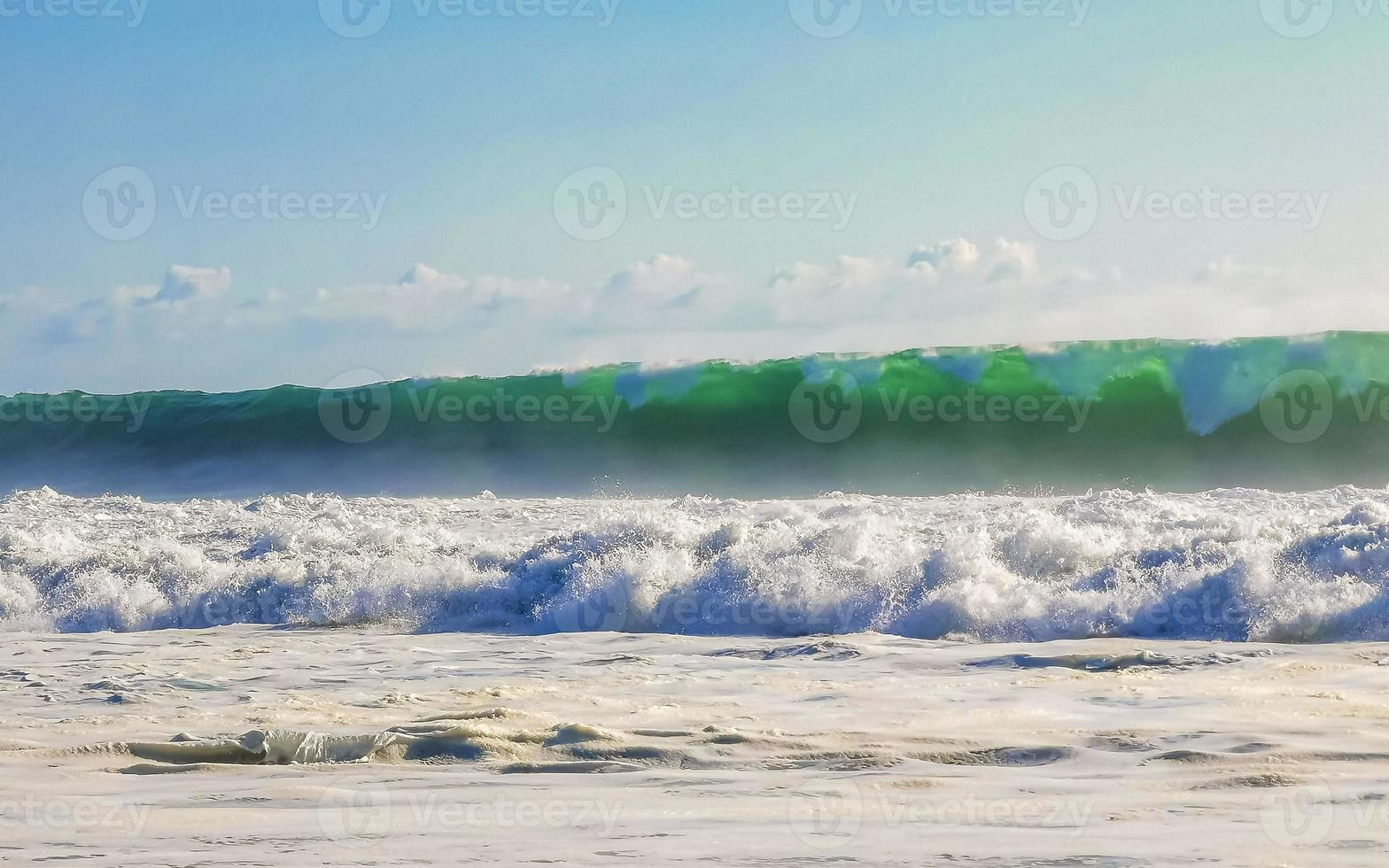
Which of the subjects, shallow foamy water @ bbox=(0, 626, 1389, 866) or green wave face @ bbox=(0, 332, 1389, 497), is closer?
shallow foamy water @ bbox=(0, 626, 1389, 866)

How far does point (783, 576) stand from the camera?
276 inches

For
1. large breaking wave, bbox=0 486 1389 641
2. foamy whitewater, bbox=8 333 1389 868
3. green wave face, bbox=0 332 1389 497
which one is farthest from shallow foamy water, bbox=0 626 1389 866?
green wave face, bbox=0 332 1389 497

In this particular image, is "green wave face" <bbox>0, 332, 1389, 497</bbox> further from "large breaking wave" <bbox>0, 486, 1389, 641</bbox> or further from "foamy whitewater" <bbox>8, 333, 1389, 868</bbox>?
"large breaking wave" <bbox>0, 486, 1389, 641</bbox>

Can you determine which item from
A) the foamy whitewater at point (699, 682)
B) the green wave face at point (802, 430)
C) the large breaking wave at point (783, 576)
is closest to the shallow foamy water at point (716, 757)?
the foamy whitewater at point (699, 682)

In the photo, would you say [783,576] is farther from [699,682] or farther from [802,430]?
[802,430]

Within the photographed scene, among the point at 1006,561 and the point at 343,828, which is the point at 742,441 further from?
the point at 343,828

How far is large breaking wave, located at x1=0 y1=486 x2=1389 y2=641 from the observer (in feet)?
20.7

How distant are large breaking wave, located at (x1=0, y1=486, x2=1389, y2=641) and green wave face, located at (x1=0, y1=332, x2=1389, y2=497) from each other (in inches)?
320

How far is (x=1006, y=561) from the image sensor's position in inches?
280

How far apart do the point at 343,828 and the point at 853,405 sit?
17.8 metres

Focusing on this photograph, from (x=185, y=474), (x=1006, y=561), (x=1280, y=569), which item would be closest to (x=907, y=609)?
(x=1006, y=561)

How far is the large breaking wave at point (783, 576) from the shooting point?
20.7 ft

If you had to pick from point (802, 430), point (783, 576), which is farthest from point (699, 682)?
point (802, 430)

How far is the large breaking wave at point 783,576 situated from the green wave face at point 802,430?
320 inches
